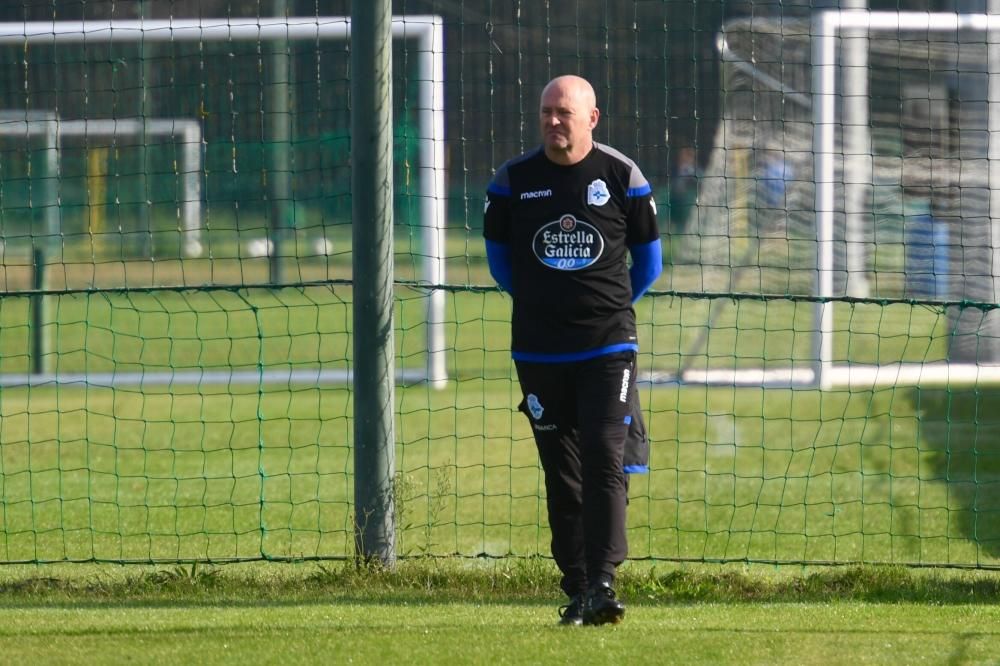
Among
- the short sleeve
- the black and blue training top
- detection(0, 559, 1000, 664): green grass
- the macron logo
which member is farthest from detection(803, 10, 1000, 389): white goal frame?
the macron logo

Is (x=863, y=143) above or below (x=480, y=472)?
above

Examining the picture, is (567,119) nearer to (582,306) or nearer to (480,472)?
(582,306)

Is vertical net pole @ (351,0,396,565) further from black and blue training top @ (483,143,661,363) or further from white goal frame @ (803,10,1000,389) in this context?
white goal frame @ (803,10,1000,389)

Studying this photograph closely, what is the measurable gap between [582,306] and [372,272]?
1.36 m

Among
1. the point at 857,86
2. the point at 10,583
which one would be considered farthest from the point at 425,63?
the point at 10,583

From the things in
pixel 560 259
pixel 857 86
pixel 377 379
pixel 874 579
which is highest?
pixel 857 86

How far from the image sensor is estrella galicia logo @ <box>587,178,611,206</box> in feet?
17.4

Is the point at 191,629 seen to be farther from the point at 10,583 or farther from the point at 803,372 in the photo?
the point at 803,372

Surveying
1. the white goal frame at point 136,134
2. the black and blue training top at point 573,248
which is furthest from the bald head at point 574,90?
the white goal frame at point 136,134

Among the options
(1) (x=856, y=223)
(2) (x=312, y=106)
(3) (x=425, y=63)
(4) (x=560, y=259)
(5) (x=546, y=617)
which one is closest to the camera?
(4) (x=560, y=259)

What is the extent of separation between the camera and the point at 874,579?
632 cm

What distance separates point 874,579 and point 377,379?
2.22 meters

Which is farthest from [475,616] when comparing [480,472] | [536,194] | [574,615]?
[480,472]

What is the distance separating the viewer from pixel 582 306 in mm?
5285
